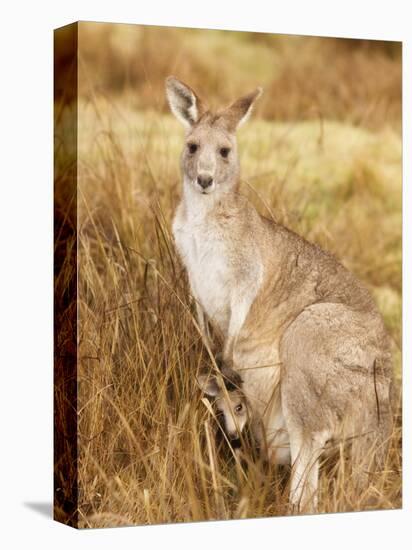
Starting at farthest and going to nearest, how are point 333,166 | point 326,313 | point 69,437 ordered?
point 333,166
point 326,313
point 69,437

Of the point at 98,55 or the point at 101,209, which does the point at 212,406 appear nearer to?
the point at 101,209

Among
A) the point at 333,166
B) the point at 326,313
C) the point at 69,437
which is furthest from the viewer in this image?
the point at 333,166

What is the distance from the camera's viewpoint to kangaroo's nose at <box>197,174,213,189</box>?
9.53m

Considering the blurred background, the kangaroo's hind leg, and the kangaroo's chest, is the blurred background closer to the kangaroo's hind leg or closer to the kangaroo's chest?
the kangaroo's chest

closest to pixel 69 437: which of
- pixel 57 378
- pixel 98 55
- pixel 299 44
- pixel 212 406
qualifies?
pixel 57 378

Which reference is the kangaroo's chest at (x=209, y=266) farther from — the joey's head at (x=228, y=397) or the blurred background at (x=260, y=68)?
the blurred background at (x=260, y=68)

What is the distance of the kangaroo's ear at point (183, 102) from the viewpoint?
31.6 feet

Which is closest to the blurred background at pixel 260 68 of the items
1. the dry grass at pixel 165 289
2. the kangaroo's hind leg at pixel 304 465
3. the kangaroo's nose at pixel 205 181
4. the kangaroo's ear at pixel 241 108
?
the dry grass at pixel 165 289

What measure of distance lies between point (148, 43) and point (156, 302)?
75.5 inches

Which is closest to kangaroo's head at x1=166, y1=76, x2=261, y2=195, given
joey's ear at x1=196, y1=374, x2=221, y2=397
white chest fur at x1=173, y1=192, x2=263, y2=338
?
white chest fur at x1=173, y1=192, x2=263, y2=338

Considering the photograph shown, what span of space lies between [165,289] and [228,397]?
95 cm

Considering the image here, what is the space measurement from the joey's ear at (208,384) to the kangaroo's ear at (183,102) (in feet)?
6.11

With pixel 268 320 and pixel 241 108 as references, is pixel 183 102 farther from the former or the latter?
pixel 268 320

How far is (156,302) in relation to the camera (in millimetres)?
9797
